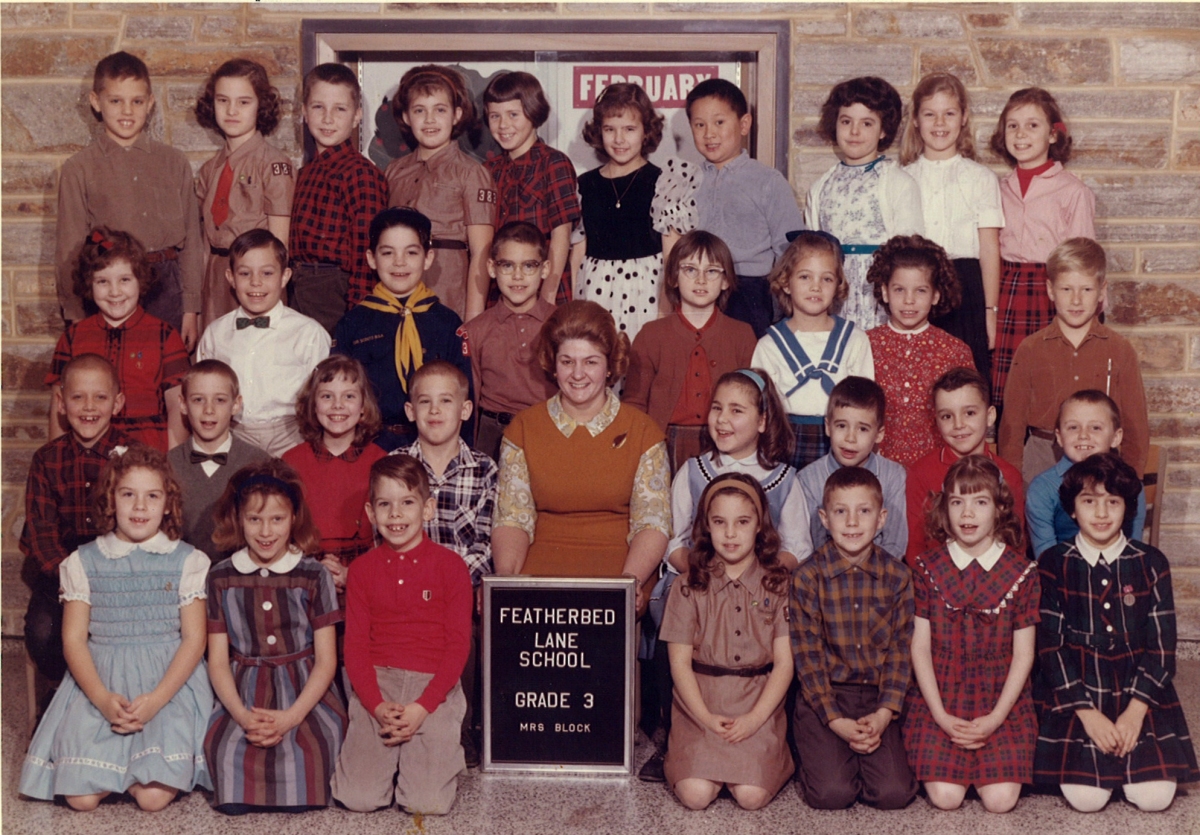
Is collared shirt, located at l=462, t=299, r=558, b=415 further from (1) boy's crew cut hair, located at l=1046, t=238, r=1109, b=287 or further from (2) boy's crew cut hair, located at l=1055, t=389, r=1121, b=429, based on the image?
(1) boy's crew cut hair, located at l=1046, t=238, r=1109, b=287

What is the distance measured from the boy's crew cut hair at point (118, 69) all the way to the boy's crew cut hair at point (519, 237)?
165 cm

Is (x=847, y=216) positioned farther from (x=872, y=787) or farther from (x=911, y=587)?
(x=872, y=787)

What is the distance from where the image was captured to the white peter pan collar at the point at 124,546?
3.77 meters

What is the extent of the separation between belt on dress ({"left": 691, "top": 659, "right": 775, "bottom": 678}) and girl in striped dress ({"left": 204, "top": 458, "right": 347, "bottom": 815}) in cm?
110

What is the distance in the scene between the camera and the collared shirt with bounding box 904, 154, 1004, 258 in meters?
4.87

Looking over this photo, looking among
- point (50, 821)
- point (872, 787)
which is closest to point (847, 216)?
point (872, 787)

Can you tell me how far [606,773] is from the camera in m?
3.81

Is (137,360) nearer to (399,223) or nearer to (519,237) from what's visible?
(399,223)

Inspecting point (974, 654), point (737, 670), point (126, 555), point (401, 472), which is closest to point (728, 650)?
point (737, 670)

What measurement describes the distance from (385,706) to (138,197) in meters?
2.53

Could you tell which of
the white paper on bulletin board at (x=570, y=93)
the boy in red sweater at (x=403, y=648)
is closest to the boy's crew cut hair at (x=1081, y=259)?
the white paper on bulletin board at (x=570, y=93)

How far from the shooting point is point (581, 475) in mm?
4176

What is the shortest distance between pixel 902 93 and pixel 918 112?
306 millimetres

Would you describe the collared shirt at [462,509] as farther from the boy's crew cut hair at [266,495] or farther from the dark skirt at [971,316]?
the dark skirt at [971,316]
